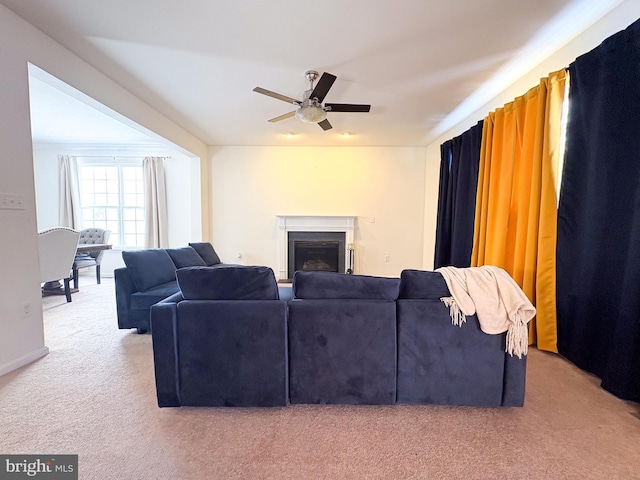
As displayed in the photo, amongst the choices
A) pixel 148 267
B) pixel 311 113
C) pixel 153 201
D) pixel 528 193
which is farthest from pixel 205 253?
pixel 528 193

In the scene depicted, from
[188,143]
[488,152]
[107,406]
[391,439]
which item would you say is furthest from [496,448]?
[188,143]

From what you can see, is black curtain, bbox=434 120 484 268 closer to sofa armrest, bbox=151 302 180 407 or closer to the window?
sofa armrest, bbox=151 302 180 407

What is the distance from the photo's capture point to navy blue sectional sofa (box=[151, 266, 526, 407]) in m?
1.57

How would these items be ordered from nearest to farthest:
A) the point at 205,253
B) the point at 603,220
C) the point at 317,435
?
1. the point at 317,435
2. the point at 603,220
3. the point at 205,253

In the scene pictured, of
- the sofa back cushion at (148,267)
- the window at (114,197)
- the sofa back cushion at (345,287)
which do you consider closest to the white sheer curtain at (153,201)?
the window at (114,197)

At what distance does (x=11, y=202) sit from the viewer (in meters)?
1.97

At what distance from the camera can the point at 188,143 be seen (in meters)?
4.50

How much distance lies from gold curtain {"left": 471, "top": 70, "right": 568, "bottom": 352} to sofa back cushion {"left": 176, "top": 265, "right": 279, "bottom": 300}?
2.37 metres

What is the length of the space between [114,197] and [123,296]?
156 inches

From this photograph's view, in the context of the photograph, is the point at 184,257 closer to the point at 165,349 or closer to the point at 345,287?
the point at 165,349

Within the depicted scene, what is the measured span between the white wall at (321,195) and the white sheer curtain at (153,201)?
1.08 metres

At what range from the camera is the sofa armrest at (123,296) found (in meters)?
2.63

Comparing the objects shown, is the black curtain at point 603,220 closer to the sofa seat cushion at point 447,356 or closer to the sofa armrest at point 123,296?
the sofa seat cushion at point 447,356

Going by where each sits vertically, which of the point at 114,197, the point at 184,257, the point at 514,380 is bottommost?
the point at 514,380
